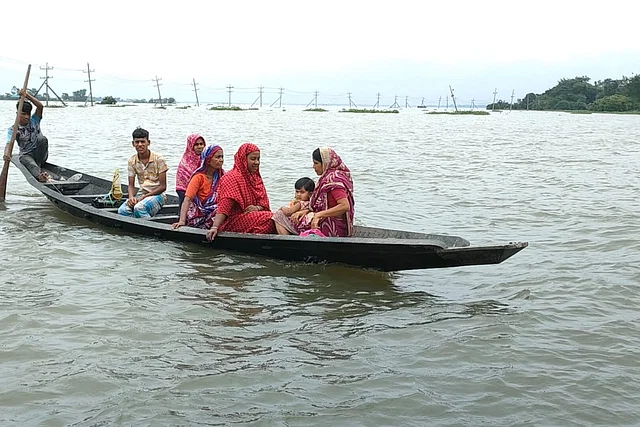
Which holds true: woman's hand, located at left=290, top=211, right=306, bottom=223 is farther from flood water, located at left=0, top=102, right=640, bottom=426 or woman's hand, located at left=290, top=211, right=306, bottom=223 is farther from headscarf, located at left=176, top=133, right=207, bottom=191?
headscarf, located at left=176, top=133, right=207, bottom=191

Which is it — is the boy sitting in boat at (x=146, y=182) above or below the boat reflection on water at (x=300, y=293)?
above

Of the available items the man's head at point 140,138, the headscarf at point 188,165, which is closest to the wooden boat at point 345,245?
the headscarf at point 188,165

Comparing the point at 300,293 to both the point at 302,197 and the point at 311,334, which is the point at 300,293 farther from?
the point at 302,197

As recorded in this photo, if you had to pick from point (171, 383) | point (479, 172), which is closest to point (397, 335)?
point (171, 383)

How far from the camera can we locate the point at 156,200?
740 centimetres

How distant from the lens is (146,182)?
7469mm

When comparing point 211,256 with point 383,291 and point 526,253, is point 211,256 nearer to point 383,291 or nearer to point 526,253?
point 383,291

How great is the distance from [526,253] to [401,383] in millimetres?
3618

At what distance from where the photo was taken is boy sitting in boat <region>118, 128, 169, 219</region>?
7.24 metres

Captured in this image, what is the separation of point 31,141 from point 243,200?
17.2ft

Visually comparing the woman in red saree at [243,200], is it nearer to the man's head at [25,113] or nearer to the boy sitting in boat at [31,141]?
the boy sitting in boat at [31,141]

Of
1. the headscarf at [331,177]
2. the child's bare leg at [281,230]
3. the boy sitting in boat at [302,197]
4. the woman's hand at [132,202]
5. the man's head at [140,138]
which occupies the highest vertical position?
the man's head at [140,138]

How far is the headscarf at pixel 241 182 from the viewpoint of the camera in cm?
594

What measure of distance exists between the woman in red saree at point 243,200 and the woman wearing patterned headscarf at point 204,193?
1.04ft
